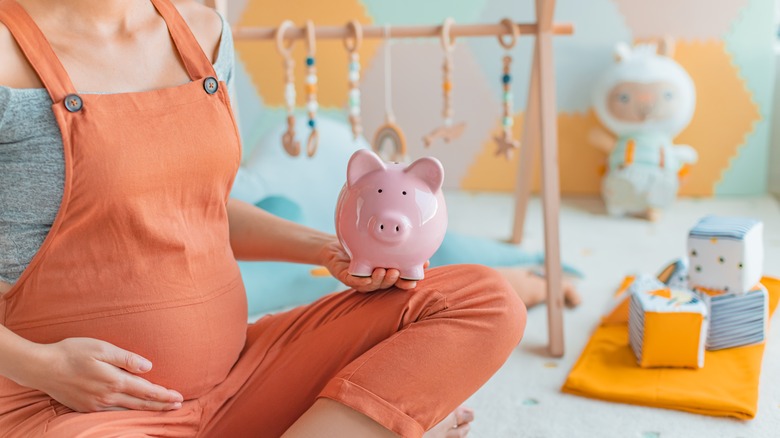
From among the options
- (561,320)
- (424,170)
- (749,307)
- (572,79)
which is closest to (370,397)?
(424,170)

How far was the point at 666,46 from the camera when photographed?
8.47 ft

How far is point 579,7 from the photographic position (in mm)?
2693

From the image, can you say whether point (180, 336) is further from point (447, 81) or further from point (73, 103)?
point (447, 81)

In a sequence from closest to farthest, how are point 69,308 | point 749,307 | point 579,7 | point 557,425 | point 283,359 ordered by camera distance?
point 69,308, point 283,359, point 557,425, point 749,307, point 579,7

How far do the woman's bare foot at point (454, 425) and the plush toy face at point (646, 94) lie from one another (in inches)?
65.5

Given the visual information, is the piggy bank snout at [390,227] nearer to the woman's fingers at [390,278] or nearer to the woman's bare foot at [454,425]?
the woman's fingers at [390,278]

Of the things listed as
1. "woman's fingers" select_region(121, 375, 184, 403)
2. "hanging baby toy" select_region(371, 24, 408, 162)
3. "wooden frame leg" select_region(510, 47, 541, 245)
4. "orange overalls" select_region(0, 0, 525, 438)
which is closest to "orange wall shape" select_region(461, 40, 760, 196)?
"wooden frame leg" select_region(510, 47, 541, 245)

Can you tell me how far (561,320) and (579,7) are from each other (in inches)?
57.0

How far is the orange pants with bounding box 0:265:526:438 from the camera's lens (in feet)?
2.81

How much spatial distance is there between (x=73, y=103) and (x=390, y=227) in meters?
0.36

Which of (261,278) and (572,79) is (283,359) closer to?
(261,278)

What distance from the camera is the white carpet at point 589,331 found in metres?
1.30

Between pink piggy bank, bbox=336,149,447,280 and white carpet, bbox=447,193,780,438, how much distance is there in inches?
18.2

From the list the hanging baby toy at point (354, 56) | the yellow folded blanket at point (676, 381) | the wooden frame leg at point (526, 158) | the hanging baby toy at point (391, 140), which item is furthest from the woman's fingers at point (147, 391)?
the wooden frame leg at point (526, 158)
